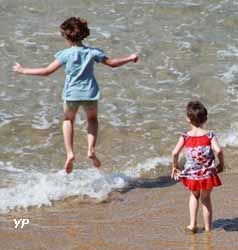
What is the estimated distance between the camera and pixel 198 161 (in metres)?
6.54

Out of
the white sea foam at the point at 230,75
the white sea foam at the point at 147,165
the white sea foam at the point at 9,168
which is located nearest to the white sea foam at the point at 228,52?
the white sea foam at the point at 230,75

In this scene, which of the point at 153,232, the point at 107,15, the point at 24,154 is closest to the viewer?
the point at 153,232

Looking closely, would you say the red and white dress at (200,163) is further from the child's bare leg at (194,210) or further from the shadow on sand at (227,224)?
the shadow on sand at (227,224)

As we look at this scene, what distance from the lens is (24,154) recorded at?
28.9 feet

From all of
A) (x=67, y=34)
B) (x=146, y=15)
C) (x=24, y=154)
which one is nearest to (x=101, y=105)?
(x=24, y=154)

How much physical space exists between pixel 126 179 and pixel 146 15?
620 cm

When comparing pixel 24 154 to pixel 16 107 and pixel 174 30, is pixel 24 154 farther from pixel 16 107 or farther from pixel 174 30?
pixel 174 30

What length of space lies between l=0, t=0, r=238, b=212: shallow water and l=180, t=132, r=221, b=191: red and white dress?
147 cm

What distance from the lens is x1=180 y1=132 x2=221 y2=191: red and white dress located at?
6523 millimetres

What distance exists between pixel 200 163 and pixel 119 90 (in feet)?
14.1

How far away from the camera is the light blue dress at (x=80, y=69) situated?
7.11m

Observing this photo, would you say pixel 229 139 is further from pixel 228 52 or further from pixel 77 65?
pixel 228 52

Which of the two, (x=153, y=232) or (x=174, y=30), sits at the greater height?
(x=174, y=30)

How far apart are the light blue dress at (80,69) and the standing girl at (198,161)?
1.02 metres
